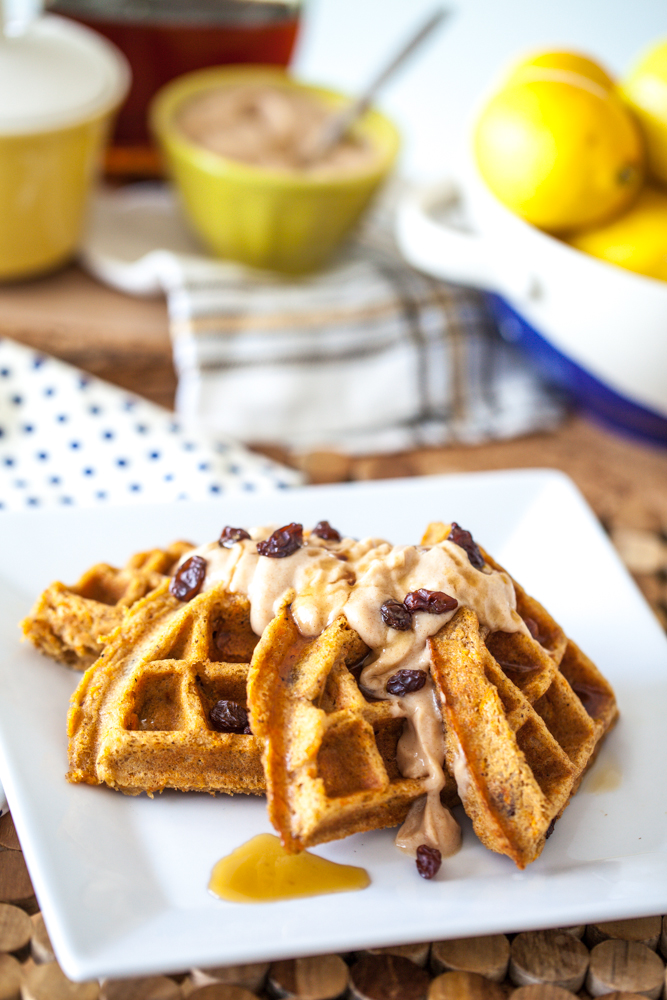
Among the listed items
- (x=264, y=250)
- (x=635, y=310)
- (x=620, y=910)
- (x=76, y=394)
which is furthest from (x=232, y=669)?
(x=264, y=250)

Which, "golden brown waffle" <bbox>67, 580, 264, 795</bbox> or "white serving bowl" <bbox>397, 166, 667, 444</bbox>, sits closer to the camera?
"golden brown waffle" <bbox>67, 580, 264, 795</bbox>

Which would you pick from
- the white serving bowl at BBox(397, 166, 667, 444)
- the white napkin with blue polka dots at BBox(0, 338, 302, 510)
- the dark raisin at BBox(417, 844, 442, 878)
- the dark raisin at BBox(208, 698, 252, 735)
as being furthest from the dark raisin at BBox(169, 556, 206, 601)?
the white serving bowl at BBox(397, 166, 667, 444)

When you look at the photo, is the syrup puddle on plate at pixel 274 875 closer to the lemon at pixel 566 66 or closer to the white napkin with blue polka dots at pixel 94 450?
the white napkin with blue polka dots at pixel 94 450

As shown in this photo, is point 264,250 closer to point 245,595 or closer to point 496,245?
point 496,245

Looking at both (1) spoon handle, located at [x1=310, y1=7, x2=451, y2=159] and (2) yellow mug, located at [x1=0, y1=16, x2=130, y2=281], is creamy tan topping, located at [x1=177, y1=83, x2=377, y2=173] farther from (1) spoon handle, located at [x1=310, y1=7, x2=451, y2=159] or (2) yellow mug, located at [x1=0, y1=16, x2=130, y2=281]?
(2) yellow mug, located at [x1=0, y1=16, x2=130, y2=281]

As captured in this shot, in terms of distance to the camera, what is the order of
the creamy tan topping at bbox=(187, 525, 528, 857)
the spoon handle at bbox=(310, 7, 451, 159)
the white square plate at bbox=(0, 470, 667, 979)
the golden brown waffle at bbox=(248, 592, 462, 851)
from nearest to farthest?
the white square plate at bbox=(0, 470, 667, 979)
the golden brown waffle at bbox=(248, 592, 462, 851)
the creamy tan topping at bbox=(187, 525, 528, 857)
the spoon handle at bbox=(310, 7, 451, 159)

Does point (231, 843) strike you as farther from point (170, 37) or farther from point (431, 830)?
point (170, 37)
